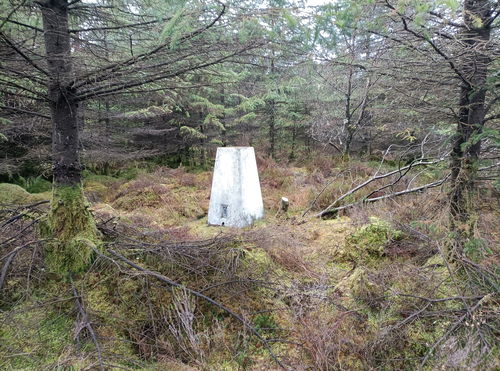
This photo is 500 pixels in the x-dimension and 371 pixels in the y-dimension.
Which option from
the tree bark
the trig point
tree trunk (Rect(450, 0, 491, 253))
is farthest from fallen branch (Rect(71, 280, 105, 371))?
the trig point

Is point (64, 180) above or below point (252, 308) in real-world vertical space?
above

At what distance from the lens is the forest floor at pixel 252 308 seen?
2336mm

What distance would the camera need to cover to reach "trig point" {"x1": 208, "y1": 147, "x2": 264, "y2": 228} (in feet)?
20.8

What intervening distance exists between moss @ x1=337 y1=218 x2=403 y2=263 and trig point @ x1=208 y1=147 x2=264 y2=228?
2.45 meters

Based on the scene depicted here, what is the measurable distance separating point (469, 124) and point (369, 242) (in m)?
2.25

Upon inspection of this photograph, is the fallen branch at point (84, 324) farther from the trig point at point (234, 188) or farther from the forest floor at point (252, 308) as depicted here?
the trig point at point (234, 188)

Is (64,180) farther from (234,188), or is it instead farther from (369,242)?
(369,242)

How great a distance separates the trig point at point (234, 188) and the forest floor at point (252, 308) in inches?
93.7

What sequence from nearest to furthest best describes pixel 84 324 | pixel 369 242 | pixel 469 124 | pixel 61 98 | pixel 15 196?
1. pixel 84 324
2. pixel 469 124
3. pixel 61 98
4. pixel 369 242
5. pixel 15 196

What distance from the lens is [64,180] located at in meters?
3.17

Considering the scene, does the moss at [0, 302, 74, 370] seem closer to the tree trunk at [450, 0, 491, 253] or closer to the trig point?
the tree trunk at [450, 0, 491, 253]

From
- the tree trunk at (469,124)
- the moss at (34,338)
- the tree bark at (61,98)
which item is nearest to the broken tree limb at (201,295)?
the moss at (34,338)

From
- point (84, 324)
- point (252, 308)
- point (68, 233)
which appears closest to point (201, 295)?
point (252, 308)

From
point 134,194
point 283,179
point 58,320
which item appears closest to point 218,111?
point 283,179
